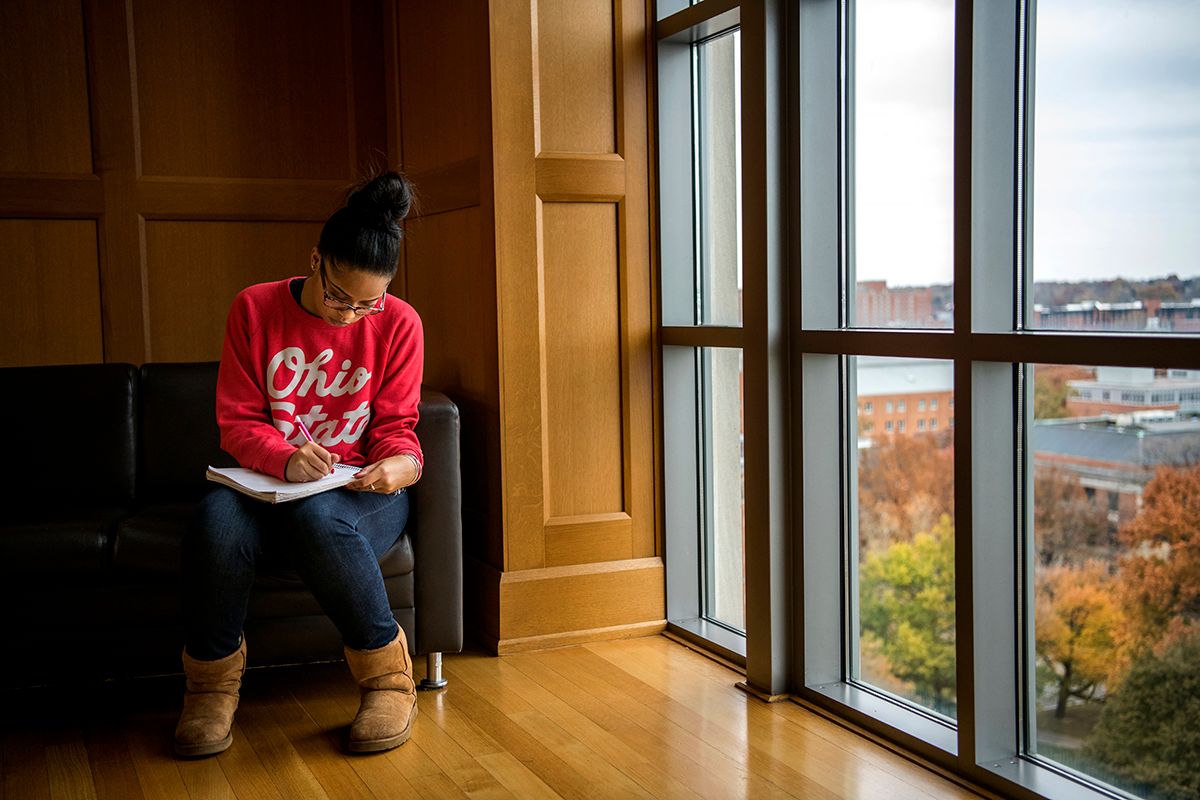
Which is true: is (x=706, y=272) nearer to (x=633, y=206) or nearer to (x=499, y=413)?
(x=633, y=206)

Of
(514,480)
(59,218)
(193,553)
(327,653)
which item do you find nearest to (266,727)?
(327,653)

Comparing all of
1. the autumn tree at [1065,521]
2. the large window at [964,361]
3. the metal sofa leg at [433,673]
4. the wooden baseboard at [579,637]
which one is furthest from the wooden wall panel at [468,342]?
the autumn tree at [1065,521]

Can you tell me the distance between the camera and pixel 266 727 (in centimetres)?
252

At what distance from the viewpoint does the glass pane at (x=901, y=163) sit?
7.41ft

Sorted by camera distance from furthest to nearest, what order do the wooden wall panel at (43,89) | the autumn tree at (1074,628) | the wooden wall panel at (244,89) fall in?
the wooden wall panel at (244,89) < the wooden wall panel at (43,89) < the autumn tree at (1074,628)

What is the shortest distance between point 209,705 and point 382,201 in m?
1.07

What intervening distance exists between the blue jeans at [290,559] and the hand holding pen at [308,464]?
57mm

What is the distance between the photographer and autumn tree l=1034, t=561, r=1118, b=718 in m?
1.96

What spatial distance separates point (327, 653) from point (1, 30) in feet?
6.55

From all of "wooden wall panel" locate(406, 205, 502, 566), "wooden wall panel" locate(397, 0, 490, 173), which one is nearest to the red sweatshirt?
"wooden wall panel" locate(406, 205, 502, 566)

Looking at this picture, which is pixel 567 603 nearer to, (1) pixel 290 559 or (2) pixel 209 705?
(1) pixel 290 559

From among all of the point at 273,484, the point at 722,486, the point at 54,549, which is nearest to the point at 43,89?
the point at 54,549

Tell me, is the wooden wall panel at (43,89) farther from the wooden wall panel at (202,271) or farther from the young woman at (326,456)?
the young woman at (326,456)

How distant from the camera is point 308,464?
2.42 metres
